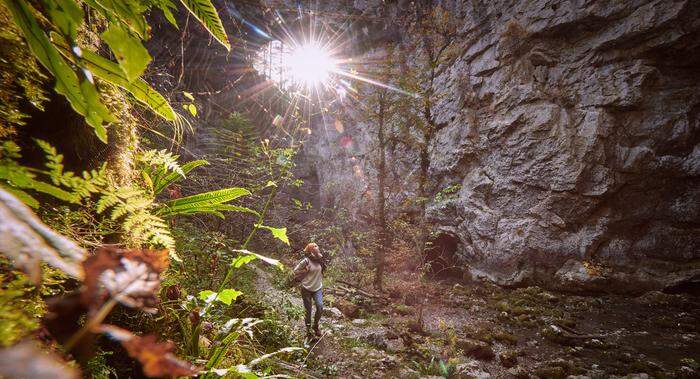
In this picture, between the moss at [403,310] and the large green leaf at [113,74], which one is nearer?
the large green leaf at [113,74]

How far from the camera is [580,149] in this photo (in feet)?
26.7

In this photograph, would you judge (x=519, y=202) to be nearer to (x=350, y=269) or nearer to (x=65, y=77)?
(x=350, y=269)

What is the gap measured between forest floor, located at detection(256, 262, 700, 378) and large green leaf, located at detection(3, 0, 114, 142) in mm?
3083

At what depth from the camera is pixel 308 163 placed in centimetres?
1881

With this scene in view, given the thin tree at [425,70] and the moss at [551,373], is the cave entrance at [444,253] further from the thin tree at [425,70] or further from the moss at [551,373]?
the moss at [551,373]

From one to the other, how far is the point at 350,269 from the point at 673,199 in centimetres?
920

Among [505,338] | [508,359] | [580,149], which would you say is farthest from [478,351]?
[580,149]

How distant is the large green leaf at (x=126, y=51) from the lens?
65cm

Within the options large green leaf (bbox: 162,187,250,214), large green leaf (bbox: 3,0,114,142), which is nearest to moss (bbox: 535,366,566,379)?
large green leaf (bbox: 162,187,250,214)

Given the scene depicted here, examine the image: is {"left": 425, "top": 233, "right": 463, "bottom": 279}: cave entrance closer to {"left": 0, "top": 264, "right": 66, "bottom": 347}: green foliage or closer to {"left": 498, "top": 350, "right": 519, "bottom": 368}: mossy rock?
{"left": 498, "top": 350, "right": 519, "bottom": 368}: mossy rock

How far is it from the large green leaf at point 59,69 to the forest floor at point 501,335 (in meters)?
3.08

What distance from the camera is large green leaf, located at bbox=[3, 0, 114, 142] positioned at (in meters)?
0.71

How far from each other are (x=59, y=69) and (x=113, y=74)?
0.21 metres

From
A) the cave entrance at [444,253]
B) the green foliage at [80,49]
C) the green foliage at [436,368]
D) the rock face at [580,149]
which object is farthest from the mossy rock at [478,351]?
the cave entrance at [444,253]
